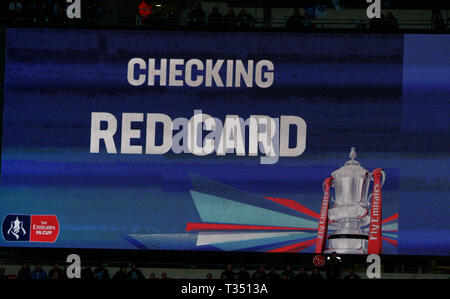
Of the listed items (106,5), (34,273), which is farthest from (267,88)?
(34,273)

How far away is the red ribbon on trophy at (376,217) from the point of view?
15367 millimetres

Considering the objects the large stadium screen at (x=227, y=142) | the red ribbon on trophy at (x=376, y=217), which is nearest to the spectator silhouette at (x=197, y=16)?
the large stadium screen at (x=227, y=142)

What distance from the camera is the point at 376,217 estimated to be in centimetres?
A: 1541

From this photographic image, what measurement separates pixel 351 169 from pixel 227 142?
2238 mm

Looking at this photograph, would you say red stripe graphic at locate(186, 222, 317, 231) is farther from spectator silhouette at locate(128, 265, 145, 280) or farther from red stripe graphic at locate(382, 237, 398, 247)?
red stripe graphic at locate(382, 237, 398, 247)

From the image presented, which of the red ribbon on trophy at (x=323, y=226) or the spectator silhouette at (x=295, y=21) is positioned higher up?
the spectator silhouette at (x=295, y=21)

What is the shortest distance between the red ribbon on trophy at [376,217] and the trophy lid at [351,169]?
0.76 ft

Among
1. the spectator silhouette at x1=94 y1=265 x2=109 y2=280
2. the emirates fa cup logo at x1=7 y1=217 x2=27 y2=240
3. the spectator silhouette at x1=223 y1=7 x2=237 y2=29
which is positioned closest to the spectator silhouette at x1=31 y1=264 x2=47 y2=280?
the emirates fa cup logo at x1=7 y1=217 x2=27 y2=240

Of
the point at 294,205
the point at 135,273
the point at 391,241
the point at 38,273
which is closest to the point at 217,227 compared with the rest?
the point at 294,205

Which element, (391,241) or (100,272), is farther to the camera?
→ (100,272)

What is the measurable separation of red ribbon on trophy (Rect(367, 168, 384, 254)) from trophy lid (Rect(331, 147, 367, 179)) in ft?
0.76

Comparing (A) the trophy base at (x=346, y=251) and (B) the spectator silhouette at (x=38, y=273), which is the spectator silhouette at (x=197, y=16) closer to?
(A) the trophy base at (x=346, y=251)

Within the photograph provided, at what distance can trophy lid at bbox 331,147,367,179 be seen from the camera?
15.5 m

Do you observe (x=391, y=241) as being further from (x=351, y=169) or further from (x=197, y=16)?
(x=197, y=16)
